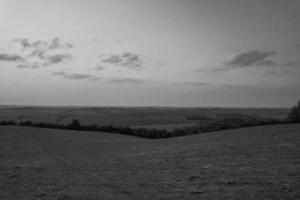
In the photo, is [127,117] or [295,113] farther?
[127,117]

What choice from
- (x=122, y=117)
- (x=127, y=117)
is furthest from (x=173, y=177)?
(x=122, y=117)

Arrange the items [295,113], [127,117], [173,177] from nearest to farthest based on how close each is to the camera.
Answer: [173,177] < [295,113] < [127,117]

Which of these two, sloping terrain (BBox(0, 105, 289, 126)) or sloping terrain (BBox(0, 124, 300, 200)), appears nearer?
sloping terrain (BBox(0, 124, 300, 200))

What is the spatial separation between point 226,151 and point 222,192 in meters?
6.55

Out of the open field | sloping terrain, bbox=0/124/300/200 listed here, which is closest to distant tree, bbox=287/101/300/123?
the open field

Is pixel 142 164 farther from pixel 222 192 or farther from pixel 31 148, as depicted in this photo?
pixel 31 148

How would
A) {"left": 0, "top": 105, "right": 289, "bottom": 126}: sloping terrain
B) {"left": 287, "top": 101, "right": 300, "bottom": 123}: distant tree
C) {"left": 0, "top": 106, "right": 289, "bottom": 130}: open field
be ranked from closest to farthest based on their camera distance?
{"left": 287, "top": 101, "right": 300, "bottom": 123}: distant tree
{"left": 0, "top": 106, "right": 289, "bottom": 130}: open field
{"left": 0, "top": 105, "right": 289, "bottom": 126}: sloping terrain

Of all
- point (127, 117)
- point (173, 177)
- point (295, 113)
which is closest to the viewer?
point (173, 177)

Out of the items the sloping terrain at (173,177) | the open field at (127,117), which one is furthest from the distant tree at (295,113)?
the sloping terrain at (173,177)

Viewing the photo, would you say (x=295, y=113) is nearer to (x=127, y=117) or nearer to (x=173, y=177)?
(x=173, y=177)

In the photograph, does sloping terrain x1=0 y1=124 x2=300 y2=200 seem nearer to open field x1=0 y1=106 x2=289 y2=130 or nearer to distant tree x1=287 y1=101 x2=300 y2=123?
distant tree x1=287 y1=101 x2=300 y2=123

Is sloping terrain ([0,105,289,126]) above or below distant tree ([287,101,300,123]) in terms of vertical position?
below

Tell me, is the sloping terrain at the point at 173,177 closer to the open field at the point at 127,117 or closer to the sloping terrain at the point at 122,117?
the open field at the point at 127,117

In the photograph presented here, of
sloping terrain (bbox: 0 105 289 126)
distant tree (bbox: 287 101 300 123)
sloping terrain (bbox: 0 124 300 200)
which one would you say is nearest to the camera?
sloping terrain (bbox: 0 124 300 200)
